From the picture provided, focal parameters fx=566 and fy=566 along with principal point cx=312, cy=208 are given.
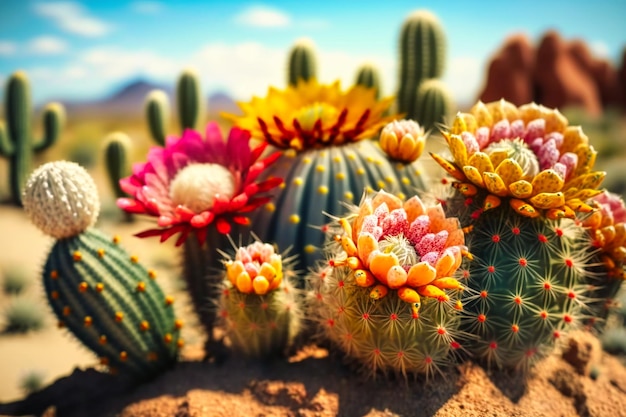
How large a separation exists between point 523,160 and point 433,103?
2.00 meters

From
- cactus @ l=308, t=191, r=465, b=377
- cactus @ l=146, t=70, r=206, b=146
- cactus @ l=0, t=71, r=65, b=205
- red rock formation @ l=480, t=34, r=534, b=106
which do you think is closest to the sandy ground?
cactus @ l=308, t=191, r=465, b=377

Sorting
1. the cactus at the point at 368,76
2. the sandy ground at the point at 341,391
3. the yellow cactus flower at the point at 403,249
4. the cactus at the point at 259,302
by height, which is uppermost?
the cactus at the point at 368,76

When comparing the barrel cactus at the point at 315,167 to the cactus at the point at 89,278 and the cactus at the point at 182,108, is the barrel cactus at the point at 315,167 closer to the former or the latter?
the cactus at the point at 89,278

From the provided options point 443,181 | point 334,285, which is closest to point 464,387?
point 334,285

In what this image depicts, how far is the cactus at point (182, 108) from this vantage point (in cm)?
484

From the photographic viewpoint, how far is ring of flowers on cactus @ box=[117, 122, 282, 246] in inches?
96.6

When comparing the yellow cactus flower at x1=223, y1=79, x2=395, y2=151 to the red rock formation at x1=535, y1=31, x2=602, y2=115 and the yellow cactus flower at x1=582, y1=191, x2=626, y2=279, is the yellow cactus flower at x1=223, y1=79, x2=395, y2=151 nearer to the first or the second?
Answer: the yellow cactus flower at x1=582, y1=191, x2=626, y2=279

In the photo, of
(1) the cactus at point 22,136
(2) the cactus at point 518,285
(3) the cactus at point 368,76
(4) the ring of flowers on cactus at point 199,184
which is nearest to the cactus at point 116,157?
(1) the cactus at point 22,136

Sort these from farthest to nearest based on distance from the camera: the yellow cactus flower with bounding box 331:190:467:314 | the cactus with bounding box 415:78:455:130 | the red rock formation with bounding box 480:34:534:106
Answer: the red rock formation with bounding box 480:34:534:106 → the cactus with bounding box 415:78:455:130 → the yellow cactus flower with bounding box 331:190:467:314

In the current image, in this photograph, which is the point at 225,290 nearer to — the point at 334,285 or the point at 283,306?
the point at 283,306

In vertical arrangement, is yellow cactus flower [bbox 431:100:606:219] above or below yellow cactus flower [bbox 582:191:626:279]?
above

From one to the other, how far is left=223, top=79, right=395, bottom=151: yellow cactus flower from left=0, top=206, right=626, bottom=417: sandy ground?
1.01 meters

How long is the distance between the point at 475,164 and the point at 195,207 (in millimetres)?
1207

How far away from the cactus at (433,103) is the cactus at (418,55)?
629 millimetres
